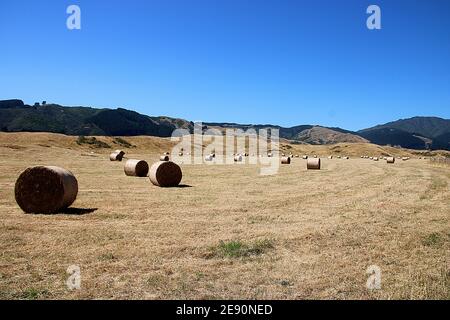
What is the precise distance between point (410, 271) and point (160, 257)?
5.24 metres

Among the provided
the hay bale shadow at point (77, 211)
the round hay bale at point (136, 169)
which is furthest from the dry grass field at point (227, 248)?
the round hay bale at point (136, 169)

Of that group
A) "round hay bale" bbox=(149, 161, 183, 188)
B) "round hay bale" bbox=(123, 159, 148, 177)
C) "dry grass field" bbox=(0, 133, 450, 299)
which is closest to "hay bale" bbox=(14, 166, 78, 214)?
A: "dry grass field" bbox=(0, 133, 450, 299)

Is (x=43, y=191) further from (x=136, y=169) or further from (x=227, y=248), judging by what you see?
A: (x=136, y=169)

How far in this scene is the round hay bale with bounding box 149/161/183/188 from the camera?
25.0 metres

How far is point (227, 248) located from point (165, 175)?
50.3 feet

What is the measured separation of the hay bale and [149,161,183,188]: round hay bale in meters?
9.25

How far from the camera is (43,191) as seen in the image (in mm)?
15406

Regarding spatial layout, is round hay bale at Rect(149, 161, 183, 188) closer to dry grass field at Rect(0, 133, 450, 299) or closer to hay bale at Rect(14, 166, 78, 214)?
dry grass field at Rect(0, 133, 450, 299)

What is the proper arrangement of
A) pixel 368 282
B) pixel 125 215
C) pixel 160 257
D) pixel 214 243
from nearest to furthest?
1. pixel 368 282
2. pixel 160 257
3. pixel 214 243
4. pixel 125 215

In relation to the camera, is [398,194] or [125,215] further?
[398,194]

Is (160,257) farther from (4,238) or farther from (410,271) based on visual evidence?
(410,271)

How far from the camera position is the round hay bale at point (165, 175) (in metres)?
25.0

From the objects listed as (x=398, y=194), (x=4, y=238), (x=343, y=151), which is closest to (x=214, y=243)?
(x=4, y=238)
